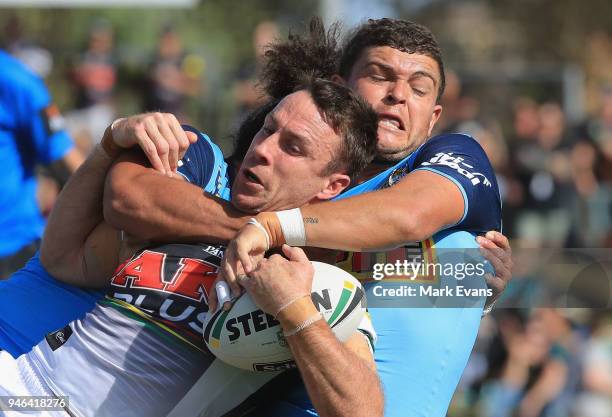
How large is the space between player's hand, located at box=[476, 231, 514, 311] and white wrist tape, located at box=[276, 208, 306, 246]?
0.88 m

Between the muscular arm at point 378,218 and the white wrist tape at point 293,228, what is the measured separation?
0.02m

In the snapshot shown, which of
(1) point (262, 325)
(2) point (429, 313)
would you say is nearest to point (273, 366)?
(1) point (262, 325)

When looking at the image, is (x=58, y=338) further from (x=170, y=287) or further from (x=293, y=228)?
(x=293, y=228)

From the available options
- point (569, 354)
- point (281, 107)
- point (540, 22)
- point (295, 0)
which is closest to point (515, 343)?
point (569, 354)

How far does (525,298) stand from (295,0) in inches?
484

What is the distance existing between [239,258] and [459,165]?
3.30 feet

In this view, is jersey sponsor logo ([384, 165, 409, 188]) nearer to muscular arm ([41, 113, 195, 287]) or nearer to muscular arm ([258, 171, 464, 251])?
muscular arm ([258, 171, 464, 251])

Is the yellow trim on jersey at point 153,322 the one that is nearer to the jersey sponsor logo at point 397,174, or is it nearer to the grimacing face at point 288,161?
the grimacing face at point 288,161

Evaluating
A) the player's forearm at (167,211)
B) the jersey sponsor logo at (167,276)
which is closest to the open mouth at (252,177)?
the player's forearm at (167,211)

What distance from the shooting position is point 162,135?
3.55 metres

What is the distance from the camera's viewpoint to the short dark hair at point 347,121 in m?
3.59

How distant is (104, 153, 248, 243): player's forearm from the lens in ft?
11.4

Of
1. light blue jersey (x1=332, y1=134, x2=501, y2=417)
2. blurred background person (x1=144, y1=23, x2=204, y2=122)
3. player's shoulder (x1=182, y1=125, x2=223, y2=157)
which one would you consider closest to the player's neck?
light blue jersey (x1=332, y1=134, x2=501, y2=417)

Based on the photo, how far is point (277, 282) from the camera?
10.3 ft
